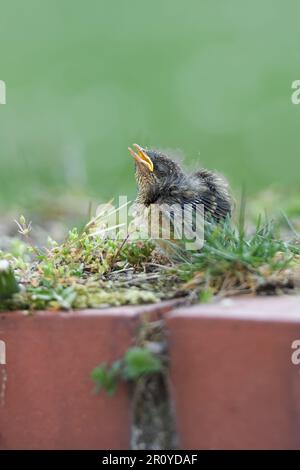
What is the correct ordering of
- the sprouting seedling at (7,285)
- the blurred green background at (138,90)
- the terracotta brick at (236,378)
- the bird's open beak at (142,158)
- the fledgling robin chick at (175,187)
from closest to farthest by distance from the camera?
the terracotta brick at (236,378)
the sprouting seedling at (7,285)
the fledgling robin chick at (175,187)
the bird's open beak at (142,158)
the blurred green background at (138,90)

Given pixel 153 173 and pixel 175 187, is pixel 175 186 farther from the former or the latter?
pixel 153 173

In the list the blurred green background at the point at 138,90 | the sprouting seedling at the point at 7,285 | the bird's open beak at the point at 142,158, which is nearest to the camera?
the sprouting seedling at the point at 7,285

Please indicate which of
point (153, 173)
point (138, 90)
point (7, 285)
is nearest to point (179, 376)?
point (7, 285)

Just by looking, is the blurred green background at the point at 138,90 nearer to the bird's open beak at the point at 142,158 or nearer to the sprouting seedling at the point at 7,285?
the bird's open beak at the point at 142,158

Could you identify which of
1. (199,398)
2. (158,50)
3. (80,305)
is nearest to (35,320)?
(80,305)

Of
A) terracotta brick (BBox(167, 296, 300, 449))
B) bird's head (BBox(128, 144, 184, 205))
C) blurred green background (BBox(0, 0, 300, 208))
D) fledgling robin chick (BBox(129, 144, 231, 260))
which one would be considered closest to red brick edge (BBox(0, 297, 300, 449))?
terracotta brick (BBox(167, 296, 300, 449))

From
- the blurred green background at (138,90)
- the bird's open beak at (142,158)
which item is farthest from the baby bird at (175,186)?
the blurred green background at (138,90)

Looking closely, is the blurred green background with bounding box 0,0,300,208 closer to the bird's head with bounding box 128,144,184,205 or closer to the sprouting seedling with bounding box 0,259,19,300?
the bird's head with bounding box 128,144,184,205

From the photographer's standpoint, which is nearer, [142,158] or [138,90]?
[142,158]
